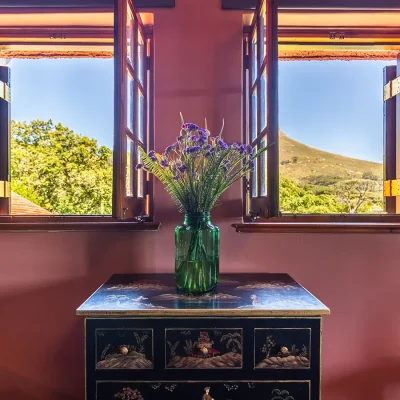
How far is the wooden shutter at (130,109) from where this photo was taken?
4.38ft

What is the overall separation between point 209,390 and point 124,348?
0.32 meters

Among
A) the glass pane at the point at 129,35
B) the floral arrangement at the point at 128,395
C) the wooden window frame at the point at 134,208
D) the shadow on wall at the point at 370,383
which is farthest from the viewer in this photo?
the shadow on wall at the point at 370,383

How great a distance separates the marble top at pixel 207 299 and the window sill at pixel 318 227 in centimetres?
24

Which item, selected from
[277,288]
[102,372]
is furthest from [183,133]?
[102,372]

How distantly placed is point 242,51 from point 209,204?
0.88 m

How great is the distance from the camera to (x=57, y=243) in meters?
1.80

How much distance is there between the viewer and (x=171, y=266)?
5.90 ft

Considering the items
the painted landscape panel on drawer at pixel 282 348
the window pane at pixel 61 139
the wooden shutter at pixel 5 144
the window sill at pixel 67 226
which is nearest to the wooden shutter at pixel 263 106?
the painted landscape panel on drawer at pixel 282 348

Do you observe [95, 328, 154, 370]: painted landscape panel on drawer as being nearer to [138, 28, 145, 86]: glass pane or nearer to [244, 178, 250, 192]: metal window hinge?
[244, 178, 250, 192]: metal window hinge

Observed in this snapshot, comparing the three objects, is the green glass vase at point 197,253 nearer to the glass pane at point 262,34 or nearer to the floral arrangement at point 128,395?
the floral arrangement at point 128,395

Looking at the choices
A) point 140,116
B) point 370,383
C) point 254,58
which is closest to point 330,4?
point 254,58

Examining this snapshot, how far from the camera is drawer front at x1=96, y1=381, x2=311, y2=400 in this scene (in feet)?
3.96

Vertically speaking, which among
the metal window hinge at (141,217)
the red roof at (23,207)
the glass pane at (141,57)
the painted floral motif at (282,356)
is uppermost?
the glass pane at (141,57)

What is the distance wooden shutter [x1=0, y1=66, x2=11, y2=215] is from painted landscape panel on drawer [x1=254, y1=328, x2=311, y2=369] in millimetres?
1437
